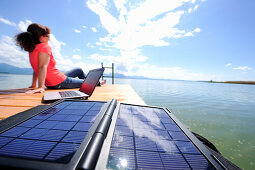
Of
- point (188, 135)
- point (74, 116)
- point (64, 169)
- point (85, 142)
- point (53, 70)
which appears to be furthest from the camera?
point (53, 70)

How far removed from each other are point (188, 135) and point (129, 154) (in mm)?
314

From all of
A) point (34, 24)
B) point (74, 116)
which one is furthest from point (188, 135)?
point (34, 24)

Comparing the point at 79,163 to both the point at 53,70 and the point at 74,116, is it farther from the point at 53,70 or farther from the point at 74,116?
the point at 53,70

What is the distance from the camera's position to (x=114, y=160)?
34 cm

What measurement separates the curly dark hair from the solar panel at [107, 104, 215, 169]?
2610mm

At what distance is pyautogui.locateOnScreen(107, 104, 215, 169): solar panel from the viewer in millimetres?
354

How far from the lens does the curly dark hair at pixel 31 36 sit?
2096mm

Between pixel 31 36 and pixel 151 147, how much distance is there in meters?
2.94

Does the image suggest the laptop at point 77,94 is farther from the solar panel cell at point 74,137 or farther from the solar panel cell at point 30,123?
the solar panel cell at point 74,137

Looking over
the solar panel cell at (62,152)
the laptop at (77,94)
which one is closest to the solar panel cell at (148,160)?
the solar panel cell at (62,152)

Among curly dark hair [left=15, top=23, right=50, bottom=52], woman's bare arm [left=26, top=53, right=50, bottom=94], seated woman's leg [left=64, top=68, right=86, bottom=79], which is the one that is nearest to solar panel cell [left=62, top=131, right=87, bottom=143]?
woman's bare arm [left=26, top=53, right=50, bottom=94]

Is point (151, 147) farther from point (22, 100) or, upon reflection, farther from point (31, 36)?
point (31, 36)

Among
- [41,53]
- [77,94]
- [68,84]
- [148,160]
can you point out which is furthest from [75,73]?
[148,160]

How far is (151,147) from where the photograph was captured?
1.42 feet
